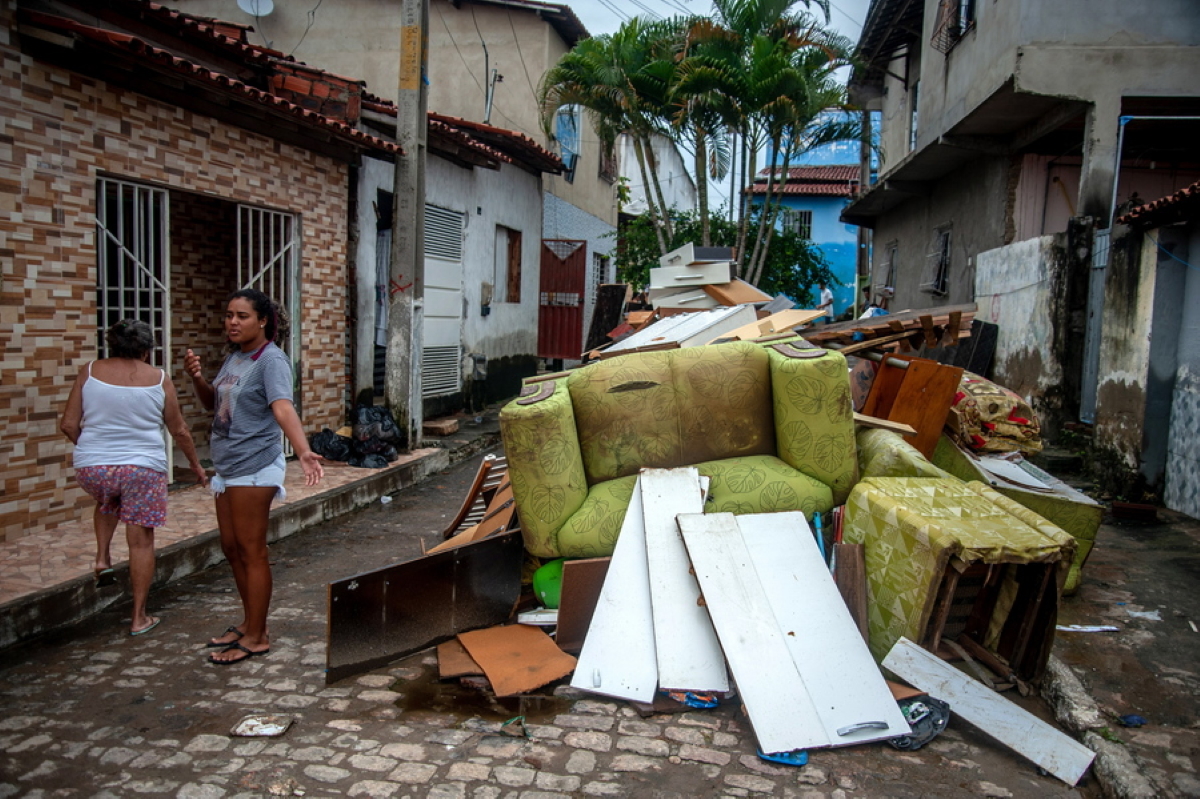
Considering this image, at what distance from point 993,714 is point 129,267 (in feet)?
22.8

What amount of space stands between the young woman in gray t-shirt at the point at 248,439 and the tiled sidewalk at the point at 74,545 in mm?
1225

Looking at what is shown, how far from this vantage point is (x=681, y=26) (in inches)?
528

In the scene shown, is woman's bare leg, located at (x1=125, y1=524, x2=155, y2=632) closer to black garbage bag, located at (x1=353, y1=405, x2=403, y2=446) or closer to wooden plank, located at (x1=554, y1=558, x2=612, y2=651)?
wooden plank, located at (x1=554, y1=558, x2=612, y2=651)

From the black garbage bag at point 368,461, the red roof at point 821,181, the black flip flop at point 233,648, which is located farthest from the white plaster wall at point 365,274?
the red roof at point 821,181

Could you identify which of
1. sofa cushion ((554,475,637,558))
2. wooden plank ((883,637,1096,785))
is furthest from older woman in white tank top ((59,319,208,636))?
wooden plank ((883,637,1096,785))

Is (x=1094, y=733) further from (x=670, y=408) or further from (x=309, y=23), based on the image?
(x=309, y=23)

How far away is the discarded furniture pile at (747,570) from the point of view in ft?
11.5

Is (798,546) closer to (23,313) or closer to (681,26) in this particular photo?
(23,313)

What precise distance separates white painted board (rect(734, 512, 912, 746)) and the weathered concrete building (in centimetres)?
591

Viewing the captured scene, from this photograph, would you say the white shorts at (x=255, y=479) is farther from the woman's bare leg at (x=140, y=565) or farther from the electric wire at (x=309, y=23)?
the electric wire at (x=309, y=23)

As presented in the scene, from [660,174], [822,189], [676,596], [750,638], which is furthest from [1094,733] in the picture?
[660,174]

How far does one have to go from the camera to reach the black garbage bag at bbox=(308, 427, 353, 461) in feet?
26.9

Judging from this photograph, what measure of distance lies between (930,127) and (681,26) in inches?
164

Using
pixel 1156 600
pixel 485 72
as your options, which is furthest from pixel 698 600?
pixel 485 72
